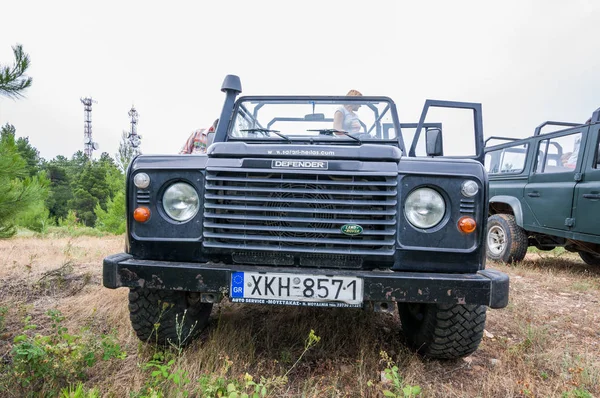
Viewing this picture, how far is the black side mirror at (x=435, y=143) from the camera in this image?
8.89 ft

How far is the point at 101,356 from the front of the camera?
6.59 ft

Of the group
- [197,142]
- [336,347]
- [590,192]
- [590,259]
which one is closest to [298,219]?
[336,347]

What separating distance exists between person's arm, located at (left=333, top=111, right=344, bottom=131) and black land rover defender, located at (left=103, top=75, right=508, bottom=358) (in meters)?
1.09

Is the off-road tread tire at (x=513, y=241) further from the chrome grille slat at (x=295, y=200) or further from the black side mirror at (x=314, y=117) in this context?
the chrome grille slat at (x=295, y=200)

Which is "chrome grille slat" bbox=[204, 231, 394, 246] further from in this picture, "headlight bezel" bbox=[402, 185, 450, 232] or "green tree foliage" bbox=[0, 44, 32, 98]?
"green tree foliage" bbox=[0, 44, 32, 98]

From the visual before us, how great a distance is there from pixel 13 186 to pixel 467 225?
204 inches

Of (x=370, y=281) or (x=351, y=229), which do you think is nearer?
(x=370, y=281)

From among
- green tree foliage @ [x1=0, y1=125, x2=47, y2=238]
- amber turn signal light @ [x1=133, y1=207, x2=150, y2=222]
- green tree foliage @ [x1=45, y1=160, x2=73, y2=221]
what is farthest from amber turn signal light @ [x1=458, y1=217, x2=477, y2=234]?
green tree foliage @ [x1=45, y1=160, x2=73, y2=221]

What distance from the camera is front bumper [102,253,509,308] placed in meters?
1.69

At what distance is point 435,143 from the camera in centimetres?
272

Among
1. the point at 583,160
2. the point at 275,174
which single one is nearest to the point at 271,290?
the point at 275,174

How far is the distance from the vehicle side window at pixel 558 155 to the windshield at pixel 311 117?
9.91 ft

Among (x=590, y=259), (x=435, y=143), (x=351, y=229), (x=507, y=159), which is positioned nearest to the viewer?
(x=351, y=229)

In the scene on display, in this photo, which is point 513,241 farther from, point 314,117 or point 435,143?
point 314,117
